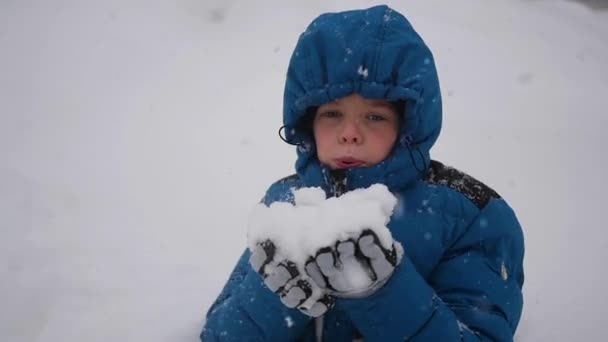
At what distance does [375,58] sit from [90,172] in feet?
10.2

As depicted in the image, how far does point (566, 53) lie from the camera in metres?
6.47

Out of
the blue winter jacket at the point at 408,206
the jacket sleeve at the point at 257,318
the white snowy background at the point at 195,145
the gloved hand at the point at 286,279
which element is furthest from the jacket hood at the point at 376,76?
the white snowy background at the point at 195,145

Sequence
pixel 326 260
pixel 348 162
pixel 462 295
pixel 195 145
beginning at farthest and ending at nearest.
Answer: pixel 195 145
pixel 348 162
pixel 462 295
pixel 326 260

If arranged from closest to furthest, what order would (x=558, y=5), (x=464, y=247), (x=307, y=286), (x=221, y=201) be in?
(x=307, y=286)
(x=464, y=247)
(x=221, y=201)
(x=558, y=5)

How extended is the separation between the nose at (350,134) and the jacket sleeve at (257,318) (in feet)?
1.75

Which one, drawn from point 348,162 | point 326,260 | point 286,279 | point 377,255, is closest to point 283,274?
point 286,279

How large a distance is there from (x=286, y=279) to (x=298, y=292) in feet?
0.14

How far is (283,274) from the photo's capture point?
3.85 ft

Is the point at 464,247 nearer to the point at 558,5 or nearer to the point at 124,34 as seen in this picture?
the point at 124,34

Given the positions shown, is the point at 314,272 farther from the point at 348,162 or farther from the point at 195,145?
the point at 195,145

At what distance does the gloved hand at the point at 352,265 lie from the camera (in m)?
1.12

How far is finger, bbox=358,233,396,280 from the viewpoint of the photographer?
1126mm

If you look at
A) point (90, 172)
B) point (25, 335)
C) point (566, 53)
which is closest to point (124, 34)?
point (90, 172)

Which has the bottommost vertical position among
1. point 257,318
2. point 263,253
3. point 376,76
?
point 257,318
